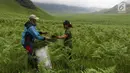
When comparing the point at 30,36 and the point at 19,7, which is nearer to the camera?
the point at 30,36

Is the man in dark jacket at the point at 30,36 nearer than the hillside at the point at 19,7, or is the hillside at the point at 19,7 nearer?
the man in dark jacket at the point at 30,36

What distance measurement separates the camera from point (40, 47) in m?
9.58

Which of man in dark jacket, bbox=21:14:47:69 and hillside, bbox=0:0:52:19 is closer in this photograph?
man in dark jacket, bbox=21:14:47:69

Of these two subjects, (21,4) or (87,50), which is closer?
(87,50)

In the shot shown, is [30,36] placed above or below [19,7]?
above

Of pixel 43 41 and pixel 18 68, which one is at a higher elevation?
pixel 43 41

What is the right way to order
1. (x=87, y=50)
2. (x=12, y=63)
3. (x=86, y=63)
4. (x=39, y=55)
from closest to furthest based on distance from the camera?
(x=39, y=55)
(x=12, y=63)
(x=86, y=63)
(x=87, y=50)

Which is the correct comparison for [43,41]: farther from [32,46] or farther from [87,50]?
[87,50]

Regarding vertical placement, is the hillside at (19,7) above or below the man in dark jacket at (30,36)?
below

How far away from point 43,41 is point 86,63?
2.37 metres

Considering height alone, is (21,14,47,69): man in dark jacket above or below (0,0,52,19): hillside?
above

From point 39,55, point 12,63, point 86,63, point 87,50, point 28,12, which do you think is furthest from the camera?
point 28,12

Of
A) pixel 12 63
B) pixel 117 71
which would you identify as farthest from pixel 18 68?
pixel 117 71

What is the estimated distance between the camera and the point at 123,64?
1025cm
